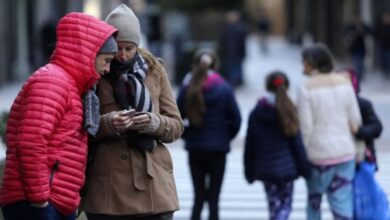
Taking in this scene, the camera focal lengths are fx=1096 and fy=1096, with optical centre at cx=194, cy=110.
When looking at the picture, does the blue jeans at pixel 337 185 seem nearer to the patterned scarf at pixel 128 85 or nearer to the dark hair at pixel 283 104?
the dark hair at pixel 283 104

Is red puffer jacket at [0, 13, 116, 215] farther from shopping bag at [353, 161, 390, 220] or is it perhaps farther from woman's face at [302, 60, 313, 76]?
shopping bag at [353, 161, 390, 220]

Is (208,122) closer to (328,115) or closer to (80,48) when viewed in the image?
(328,115)

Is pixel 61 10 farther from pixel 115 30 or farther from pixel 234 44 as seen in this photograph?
pixel 115 30

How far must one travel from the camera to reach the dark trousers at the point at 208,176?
10469 millimetres

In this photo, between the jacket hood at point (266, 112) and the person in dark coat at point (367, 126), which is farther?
the jacket hood at point (266, 112)

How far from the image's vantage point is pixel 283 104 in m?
9.60

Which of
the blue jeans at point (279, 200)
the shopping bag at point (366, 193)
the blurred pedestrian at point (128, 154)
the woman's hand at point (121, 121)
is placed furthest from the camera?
the blue jeans at point (279, 200)

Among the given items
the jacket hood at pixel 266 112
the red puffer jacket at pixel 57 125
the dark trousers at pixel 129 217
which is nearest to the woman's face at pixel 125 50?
the red puffer jacket at pixel 57 125

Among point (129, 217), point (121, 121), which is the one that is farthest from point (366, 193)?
point (121, 121)

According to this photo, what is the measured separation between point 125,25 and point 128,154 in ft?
2.21

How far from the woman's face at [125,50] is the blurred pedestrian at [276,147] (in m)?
3.95

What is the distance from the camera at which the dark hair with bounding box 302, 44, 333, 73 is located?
9305mm

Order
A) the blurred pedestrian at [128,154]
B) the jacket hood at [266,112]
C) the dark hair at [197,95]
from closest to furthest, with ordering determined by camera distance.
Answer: the blurred pedestrian at [128,154] → the jacket hood at [266,112] → the dark hair at [197,95]

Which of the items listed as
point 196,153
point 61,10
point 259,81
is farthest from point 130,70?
point 61,10
